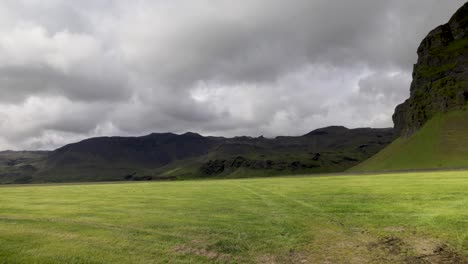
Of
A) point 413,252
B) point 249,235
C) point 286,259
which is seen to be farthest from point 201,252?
point 413,252

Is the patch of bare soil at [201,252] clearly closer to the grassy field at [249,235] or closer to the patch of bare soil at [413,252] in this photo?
the grassy field at [249,235]

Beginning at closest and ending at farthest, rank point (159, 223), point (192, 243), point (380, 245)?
1. point (380, 245)
2. point (192, 243)
3. point (159, 223)

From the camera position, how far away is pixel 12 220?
A: 105ft

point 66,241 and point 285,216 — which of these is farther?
point 285,216

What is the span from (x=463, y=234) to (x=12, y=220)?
38.0m

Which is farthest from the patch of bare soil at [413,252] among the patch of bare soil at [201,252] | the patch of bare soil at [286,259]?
the patch of bare soil at [201,252]

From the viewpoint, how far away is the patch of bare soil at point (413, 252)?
1788cm

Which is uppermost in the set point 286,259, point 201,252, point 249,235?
point 249,235

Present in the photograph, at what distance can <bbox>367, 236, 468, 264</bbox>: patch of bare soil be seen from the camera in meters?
17.9

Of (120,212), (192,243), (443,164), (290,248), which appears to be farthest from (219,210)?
(443,164)

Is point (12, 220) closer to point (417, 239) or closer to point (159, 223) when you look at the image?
point (159, 223)

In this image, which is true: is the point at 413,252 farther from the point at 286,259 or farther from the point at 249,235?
the point at 249,235

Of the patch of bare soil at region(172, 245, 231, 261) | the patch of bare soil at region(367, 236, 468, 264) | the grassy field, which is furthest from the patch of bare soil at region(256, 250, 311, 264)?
the patch of bare soil at region(367, 236, 468, 264)

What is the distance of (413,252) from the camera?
1936cm
